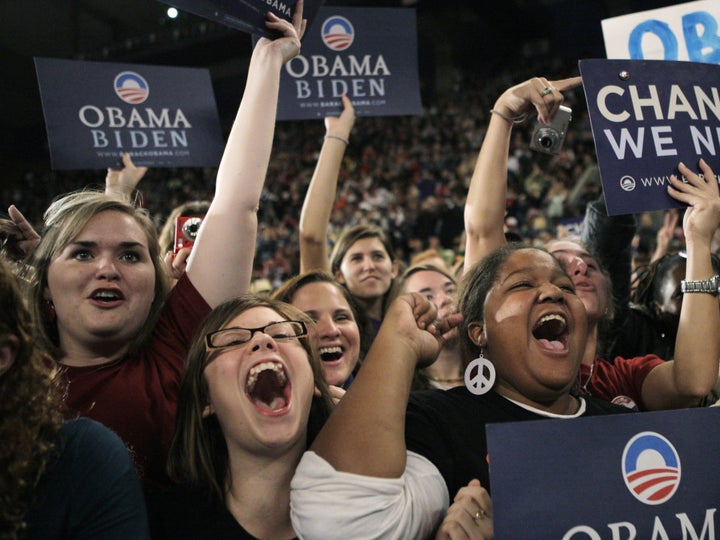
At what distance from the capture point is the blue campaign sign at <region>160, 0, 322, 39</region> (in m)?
1.82

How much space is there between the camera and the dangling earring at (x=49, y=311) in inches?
71.7

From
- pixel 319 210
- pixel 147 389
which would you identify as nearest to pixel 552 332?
pixel 147 389

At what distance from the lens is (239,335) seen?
157 cm

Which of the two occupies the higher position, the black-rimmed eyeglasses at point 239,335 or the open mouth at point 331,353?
the black-rimmed eyeglasses at point 239,335

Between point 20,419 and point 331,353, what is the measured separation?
1256mm

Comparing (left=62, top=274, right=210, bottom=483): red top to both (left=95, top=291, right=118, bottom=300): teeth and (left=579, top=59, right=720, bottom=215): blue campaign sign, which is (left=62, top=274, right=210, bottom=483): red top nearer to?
(left=95, top=291, right=118, bottom=300): teeth

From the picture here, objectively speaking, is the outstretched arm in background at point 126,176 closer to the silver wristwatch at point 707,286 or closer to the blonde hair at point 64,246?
the blonde hair at point 64,246

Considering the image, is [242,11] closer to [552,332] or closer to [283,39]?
[283,39]

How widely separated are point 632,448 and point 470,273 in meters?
0.63

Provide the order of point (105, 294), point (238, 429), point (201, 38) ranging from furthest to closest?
point (201, 38), point (105, 294), point (238, 429)

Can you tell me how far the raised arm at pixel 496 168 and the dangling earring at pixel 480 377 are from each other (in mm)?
511

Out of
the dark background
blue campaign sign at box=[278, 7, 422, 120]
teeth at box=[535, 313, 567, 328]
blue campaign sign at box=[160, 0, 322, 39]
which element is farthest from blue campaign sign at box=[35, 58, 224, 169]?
the dark background

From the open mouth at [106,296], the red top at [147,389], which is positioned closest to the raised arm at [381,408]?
the red top at [147,389]

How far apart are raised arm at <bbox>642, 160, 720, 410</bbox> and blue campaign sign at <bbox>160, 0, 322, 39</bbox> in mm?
1172
